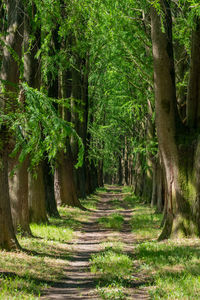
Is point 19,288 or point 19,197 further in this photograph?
point 19,197

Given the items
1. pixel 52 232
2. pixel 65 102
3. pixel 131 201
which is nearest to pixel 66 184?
pixel 52 232

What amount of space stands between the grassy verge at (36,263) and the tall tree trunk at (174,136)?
3145 millimetres

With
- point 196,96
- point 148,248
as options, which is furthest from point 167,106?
point 148,248

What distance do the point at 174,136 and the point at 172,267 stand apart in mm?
4644

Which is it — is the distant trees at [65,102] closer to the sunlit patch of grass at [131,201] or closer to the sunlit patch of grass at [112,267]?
the sunlit patch of grass at [112,267]

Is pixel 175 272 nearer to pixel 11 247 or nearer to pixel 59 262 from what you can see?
pixel 59 262

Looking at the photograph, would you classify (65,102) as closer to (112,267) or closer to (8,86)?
(8,86)

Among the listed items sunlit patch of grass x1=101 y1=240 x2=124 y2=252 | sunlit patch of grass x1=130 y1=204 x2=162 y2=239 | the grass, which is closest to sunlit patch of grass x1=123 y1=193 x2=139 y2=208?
sunlit patch of grass x1=130 y1=204 x2=162 y2=239

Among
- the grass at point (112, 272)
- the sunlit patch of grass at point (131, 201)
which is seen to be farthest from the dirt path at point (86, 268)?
the sunlit patch of grass at point (131, 201)

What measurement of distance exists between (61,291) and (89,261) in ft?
9.05

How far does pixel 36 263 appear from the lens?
29.5 ft

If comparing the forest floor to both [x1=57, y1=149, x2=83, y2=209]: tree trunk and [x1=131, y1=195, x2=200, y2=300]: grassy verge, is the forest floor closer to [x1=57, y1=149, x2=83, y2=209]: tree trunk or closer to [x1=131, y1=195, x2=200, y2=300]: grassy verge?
[x1=131, y1=195, x2=200, y2=300]: grassy verge

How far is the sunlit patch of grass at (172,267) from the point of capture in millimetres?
6602

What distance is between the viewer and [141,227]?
52.6ft
